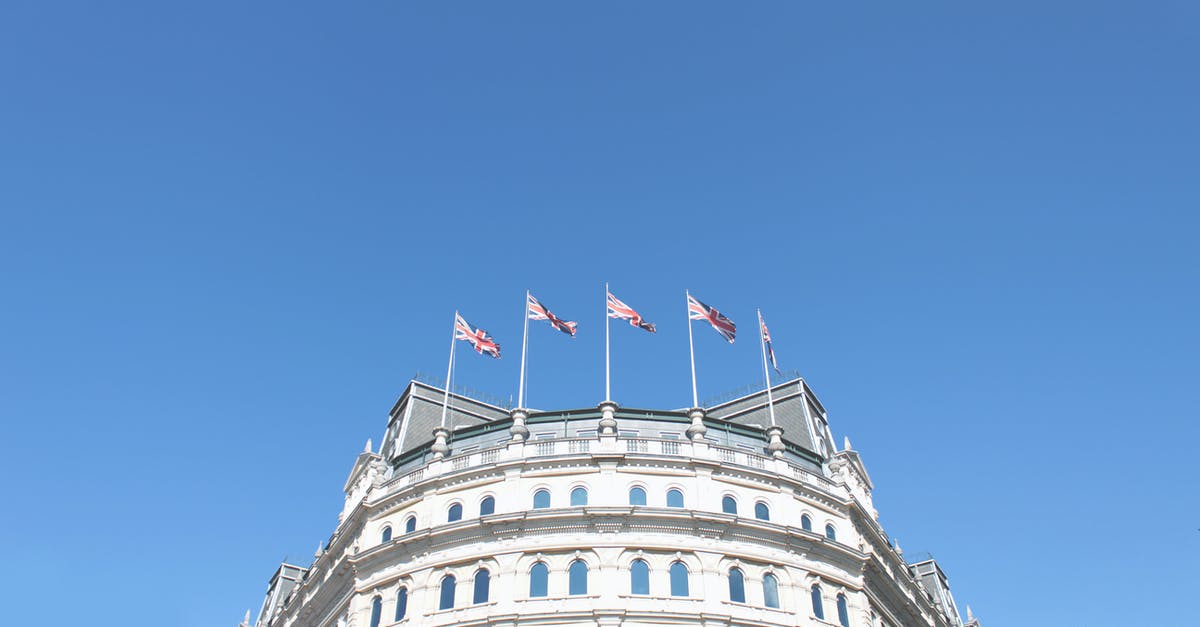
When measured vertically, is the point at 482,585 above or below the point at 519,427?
below

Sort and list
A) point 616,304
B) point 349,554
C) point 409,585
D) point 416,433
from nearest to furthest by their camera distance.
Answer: point 409,585, point 349,554, point 616,304, point 416,433

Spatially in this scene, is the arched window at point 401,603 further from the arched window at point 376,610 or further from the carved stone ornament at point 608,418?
the carved stone ornament at point 608,418

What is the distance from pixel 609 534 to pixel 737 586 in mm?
6637

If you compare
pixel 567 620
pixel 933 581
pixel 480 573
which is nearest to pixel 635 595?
pixel 567 620

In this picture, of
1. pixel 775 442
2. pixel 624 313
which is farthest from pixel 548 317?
pixel 775 442

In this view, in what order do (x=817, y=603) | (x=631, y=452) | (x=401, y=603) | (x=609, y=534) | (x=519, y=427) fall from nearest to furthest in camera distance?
1. (x=609, y=534)
2. (x=817, y=603)
3. (x=401, y=603)
4. (x=631, y=452)
5. (x=519, y=427)

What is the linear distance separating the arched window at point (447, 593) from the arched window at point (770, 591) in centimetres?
1512

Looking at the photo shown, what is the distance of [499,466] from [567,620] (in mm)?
9398

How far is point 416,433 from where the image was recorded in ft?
212

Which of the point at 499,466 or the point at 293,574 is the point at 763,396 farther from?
the point at 293,574

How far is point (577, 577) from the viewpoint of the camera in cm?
5012

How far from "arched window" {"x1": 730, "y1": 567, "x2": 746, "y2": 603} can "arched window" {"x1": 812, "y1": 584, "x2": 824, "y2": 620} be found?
376 cm

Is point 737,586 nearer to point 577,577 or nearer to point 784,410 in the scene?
point 577,577

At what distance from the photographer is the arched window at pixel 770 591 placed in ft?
165
